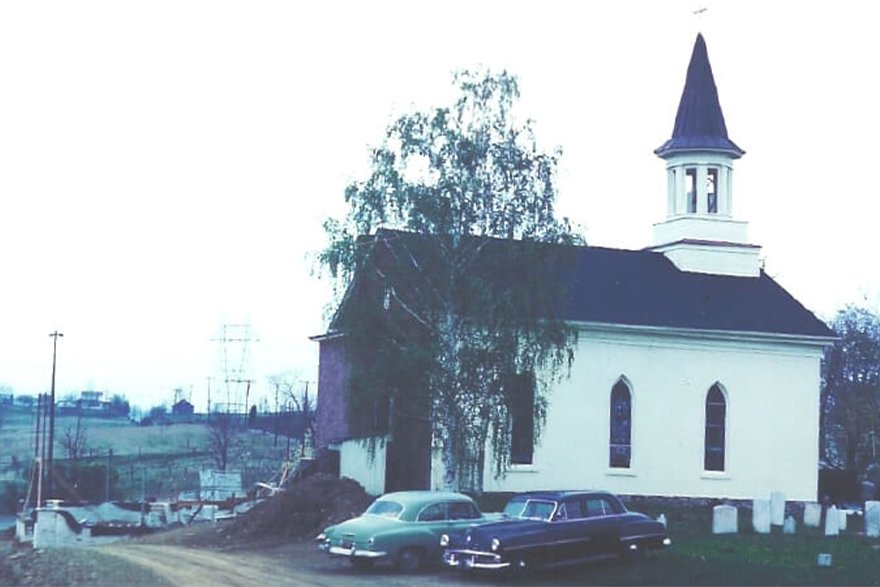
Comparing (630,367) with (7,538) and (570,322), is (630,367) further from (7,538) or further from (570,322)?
(7,538)

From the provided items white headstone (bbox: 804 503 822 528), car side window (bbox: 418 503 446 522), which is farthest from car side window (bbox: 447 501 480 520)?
white headstone (bbox: 804 503 822 528)

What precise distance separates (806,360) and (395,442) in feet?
48.7

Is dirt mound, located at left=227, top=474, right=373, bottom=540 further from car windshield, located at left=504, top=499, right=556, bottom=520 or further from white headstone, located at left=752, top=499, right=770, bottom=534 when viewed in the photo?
white headstone, located at left=752, top=499, right=770, bottom=534

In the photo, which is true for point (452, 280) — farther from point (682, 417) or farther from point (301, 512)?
point (682, 417)

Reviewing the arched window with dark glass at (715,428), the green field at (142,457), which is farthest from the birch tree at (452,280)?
the green field at (142,457)

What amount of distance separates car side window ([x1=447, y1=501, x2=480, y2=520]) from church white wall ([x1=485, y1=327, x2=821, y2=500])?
11791 mm

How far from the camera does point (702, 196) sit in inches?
2002

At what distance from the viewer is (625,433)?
45781mm

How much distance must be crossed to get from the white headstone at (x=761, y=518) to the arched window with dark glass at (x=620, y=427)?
8533mm

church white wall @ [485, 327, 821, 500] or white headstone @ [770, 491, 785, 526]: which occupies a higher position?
church white wall @ [485, 327, 821, 500]

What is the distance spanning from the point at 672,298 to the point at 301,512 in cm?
1563

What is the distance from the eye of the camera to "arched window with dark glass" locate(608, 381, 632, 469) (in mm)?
45562

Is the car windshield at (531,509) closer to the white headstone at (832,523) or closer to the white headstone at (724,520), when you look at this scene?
the white headstone at (724,520)

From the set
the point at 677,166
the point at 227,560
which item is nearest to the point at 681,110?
the point at 677,166
